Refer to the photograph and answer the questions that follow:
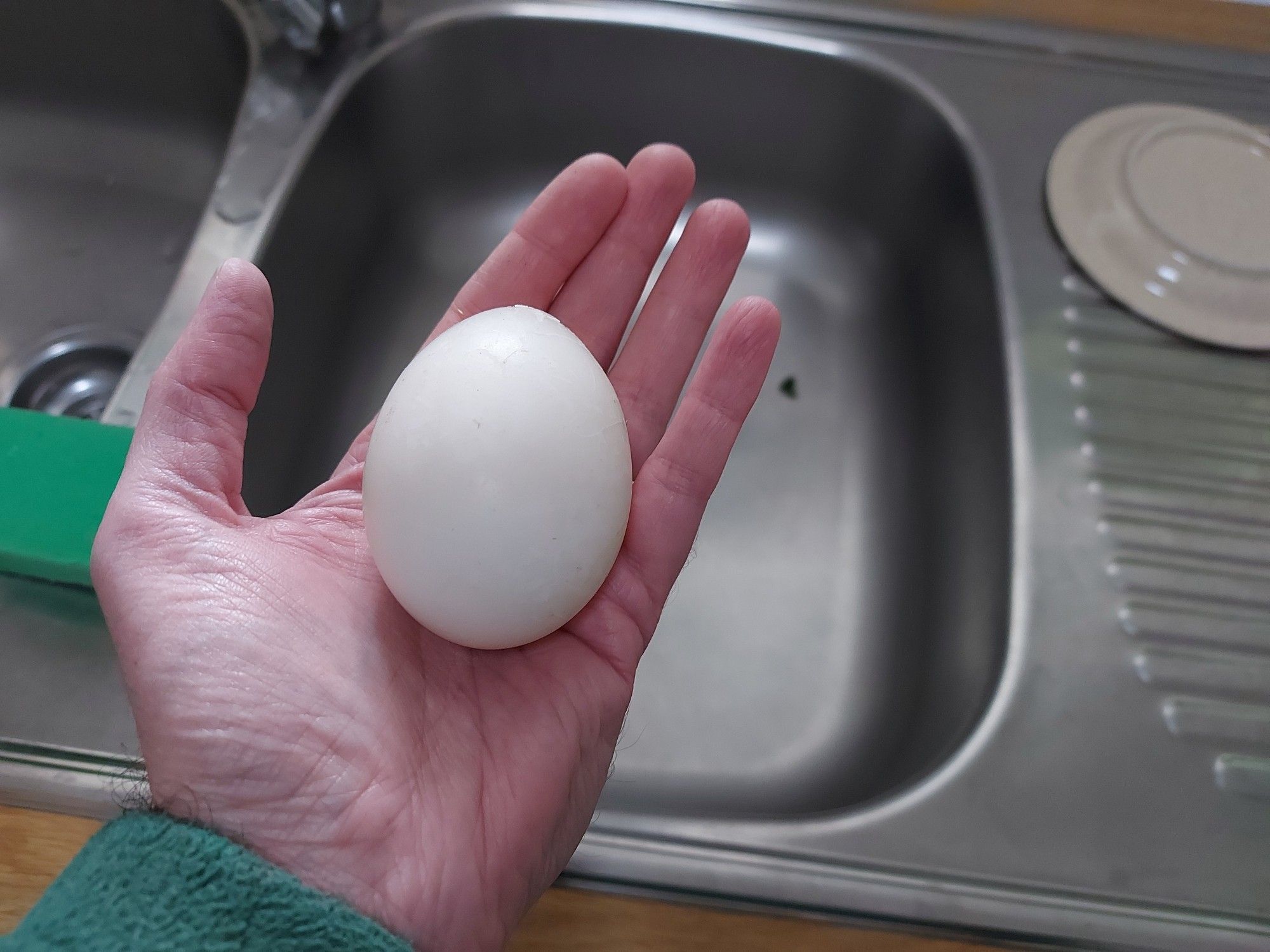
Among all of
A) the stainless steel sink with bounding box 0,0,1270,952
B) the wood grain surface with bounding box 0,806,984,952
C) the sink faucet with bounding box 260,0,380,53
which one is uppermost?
the sink faucet with bounding box 260,0,380,53

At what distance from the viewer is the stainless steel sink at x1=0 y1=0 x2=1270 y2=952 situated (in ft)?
2.14

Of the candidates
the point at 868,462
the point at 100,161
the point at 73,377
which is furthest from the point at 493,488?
the point at 100,161

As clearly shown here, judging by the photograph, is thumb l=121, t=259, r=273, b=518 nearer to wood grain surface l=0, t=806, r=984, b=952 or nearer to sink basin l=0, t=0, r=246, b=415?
wood grain surface l=0, t=806, r=984, b=952

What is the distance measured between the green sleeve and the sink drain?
67cm

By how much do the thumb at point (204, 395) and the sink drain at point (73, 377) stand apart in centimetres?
49

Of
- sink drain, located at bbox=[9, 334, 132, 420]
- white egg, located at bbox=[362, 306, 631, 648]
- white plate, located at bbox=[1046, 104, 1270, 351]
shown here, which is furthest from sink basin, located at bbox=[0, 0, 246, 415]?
white plate, located at bbox=[1046, 104, 1270, 351]

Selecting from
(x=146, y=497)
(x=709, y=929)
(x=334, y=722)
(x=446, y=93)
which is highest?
(x=446, y=93)

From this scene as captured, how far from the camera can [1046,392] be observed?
86 cm

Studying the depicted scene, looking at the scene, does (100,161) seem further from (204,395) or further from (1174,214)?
(1174,214)

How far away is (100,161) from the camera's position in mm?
1184

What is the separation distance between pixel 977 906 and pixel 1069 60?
3.35ft

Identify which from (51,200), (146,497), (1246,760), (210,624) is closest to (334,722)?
(210,624)

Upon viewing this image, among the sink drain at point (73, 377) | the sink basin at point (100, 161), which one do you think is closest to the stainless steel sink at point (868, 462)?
the sink basin at point (100, 161)

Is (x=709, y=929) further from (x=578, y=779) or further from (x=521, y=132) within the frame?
(x=521, y=132)
